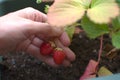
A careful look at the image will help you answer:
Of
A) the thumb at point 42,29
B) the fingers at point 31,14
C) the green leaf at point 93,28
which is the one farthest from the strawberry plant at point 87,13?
the fingers at point 31,14

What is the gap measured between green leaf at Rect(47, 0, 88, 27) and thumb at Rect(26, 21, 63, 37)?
13cm

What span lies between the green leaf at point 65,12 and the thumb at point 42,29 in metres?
A: 0.13

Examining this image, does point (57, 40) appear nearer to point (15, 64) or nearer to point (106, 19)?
point (15, 64)

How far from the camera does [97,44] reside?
0.91 metres

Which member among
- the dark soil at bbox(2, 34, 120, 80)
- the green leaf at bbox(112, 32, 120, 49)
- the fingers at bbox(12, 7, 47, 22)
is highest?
the green leaf at bbox(112, 32, 120, 49)

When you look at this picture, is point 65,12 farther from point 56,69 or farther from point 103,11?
point 56,69

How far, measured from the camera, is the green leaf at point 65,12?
19.1 inches

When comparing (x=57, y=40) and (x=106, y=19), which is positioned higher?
(x=106, y=19)

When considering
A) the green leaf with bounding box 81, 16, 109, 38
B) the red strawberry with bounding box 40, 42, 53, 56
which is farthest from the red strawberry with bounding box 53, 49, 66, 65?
the green leaf with bounding box 81, 16, 109, 38

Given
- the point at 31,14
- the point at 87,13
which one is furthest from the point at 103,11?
the point at 31,14

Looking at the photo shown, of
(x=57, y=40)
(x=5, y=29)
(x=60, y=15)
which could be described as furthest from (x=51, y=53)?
(x=60, y=15)

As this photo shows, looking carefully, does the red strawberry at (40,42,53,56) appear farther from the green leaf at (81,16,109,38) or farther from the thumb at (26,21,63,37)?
the green leaf at (81,16,109,38)

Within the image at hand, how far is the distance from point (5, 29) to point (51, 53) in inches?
6.1

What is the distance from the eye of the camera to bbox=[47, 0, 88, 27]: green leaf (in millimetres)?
484
